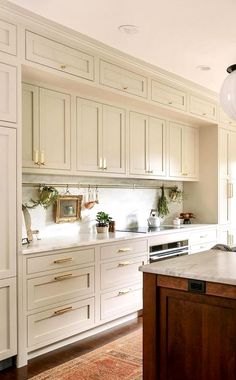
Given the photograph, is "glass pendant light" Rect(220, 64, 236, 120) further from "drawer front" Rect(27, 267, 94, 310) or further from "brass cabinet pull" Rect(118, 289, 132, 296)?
"brass cabinet pull" Rect(118, 289, 132, 296)

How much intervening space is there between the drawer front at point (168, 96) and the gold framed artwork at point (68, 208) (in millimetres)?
1422

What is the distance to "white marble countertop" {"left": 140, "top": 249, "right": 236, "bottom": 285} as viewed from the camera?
1983mm

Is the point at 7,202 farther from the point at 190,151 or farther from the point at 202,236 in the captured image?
the point at 190,151

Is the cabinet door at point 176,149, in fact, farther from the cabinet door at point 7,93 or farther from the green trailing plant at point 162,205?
the cabinet door at point 7,93

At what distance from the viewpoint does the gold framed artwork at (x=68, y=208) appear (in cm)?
385

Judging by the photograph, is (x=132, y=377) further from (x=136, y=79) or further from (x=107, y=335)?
(x=136, y=79)

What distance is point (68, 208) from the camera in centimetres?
397

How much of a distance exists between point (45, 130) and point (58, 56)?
2.09ft

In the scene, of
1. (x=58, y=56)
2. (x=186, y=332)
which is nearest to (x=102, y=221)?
(x=58, y=56)

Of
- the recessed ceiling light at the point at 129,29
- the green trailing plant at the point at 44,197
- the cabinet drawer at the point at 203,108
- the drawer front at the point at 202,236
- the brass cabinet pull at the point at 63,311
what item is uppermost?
the recessed ceiling light at the point at 129,29

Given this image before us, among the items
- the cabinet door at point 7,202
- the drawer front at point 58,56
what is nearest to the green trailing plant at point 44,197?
the cabinet door at point 7,202

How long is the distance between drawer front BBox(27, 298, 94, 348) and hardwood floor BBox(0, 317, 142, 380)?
4.3 inches

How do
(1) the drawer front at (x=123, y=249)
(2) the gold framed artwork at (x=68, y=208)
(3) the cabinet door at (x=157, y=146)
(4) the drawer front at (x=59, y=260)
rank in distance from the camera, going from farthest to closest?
(3) the cabinet door at (x=157, y=146) → (2) the gold framed artwork at (x=68, y=208) → (1) the drawer front at (x=123, y=249) → (4) the drawer front at (x=59, y=260)

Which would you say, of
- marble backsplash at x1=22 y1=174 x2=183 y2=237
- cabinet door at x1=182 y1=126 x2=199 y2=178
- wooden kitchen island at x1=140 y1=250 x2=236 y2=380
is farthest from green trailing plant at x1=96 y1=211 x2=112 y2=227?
wooden kitchen island at x1=140 y1=250 x2=236 y2=380
